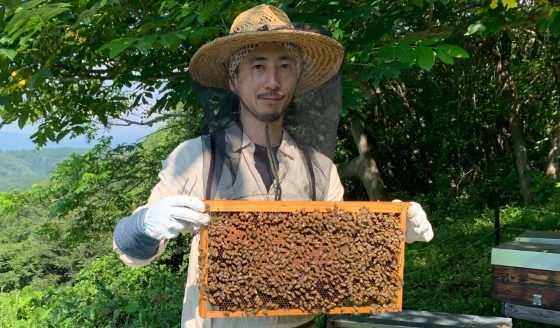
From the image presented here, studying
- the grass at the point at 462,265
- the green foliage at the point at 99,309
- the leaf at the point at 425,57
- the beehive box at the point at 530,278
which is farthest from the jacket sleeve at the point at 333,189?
the grass at the point at 462,265

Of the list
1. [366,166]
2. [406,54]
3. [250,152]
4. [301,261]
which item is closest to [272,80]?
[250,152]

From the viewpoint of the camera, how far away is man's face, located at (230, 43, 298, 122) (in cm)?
167

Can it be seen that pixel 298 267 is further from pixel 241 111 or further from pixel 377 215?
pixel 241 111

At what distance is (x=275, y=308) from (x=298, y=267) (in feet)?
0.42

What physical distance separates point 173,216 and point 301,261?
1.26ft

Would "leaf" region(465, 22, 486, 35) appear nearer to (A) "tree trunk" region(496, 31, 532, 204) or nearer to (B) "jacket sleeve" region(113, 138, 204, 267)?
(B) "jacket sleeve" region(113, 138, 204, 267)

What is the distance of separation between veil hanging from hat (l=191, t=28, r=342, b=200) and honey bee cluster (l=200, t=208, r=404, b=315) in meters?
0.24

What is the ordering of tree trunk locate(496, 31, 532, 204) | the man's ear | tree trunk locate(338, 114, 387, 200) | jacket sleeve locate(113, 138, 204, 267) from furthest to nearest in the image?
tree trunk locate(338, 114, 387, 200), tree trunk locate(496, 31, 532, 204), the man's ear, jacket sleeve locate(113, 138, 204, 267)

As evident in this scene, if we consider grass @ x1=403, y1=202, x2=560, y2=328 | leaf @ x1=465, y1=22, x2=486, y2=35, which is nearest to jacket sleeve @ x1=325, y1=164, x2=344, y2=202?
leaf @ x1=465, y1=22, x2=486, y2=35

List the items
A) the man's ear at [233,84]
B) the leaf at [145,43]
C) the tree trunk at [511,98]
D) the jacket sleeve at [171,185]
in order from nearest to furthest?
the jacket sleeve at [171,185]
the man's ear at [233,84]
the leaf at [145,43]
the tree trunk at [511,98]

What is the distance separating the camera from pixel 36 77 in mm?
2932

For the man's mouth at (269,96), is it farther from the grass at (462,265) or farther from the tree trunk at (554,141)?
the tree trunk at (554,141)

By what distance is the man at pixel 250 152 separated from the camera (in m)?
1.65

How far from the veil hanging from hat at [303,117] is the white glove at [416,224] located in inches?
11.8
